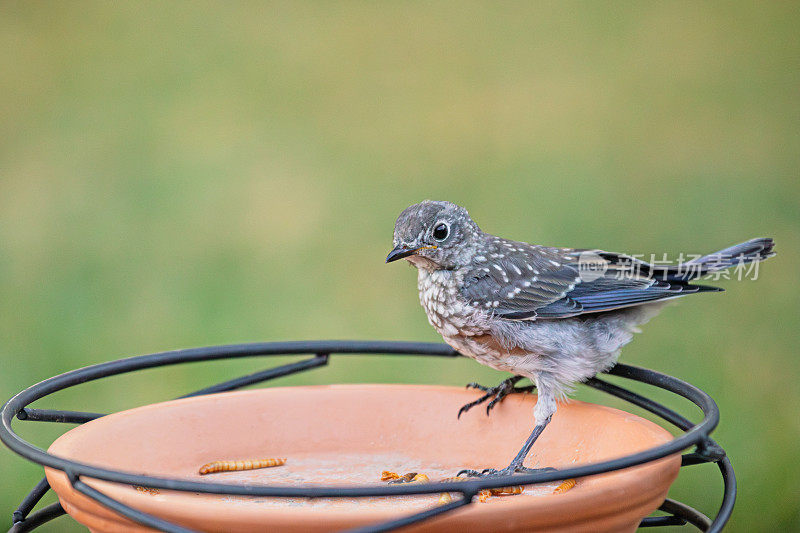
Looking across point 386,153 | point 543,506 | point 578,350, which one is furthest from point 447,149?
point 543,506

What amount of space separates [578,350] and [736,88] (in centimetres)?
358

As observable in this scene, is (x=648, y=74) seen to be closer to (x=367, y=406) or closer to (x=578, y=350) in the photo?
(x=578, y=350)

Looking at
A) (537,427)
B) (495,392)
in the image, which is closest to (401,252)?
(495,392)

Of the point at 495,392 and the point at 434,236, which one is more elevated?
the point at 434,236

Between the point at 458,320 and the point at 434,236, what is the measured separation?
326 mm

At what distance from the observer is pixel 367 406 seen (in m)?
2.70

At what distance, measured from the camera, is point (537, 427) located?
2.55m

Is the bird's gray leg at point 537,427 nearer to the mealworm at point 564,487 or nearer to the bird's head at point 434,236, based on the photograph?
the mealworm at point 564,487

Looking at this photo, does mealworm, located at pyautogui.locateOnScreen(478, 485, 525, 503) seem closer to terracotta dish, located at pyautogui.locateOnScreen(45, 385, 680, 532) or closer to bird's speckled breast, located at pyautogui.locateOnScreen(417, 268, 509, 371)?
terracotta dish, located at pyautogui.locateOnScreen(45, 385, 680, 532)

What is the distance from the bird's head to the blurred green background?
2081 mm

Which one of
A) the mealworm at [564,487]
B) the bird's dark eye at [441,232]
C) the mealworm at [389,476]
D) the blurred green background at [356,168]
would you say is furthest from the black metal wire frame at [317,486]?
the blurred green background at [356,168]

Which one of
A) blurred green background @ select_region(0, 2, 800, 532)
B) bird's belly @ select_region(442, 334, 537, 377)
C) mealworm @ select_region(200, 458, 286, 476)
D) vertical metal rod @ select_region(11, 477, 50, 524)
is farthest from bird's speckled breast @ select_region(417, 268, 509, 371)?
blurred green background @ select_region(0, 2, 800, 532)

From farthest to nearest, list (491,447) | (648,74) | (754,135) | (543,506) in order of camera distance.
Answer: (648,74)
(754,135)
(491,447)
(543,506)

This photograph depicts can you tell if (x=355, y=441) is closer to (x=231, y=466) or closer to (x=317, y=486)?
(x=231, y=466)
